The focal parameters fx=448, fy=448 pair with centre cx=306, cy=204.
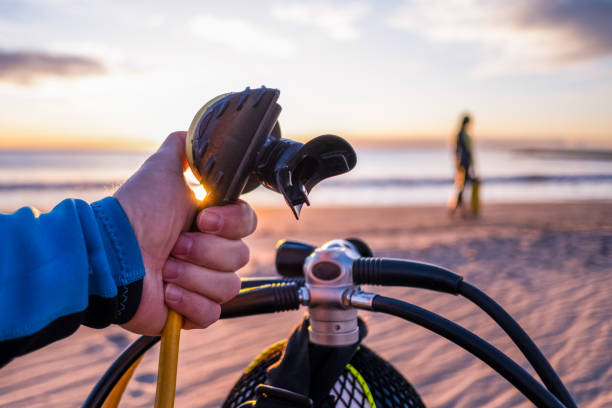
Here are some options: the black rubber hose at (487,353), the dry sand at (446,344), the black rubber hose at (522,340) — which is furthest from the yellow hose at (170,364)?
the dry sand at (446,344)

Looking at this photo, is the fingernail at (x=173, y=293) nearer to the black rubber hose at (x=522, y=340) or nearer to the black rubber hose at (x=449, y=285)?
the black rubber hose at (x=449, y=285)

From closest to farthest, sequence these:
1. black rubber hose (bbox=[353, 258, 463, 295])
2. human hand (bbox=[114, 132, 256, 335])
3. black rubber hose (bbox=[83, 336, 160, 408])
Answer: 1. human hand (bbox=[114, 132, 256, 335])
2. black rubber hose (bbox=[353, 258, 463, 295])
3. black rubber hose (bbox=[83, 336, 160, 408])

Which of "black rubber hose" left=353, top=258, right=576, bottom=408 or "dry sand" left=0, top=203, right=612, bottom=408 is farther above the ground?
"black rubber hose" left=353, top=258, right=576, bottom=408

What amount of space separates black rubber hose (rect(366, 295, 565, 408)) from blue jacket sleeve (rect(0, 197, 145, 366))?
0.58m

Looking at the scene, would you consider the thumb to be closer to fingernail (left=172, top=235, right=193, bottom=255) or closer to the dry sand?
fingernail (left=172, top=235, right=193, bottom=255)

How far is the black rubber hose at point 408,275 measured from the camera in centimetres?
109

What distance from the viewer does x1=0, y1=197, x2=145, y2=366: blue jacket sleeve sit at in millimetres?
700

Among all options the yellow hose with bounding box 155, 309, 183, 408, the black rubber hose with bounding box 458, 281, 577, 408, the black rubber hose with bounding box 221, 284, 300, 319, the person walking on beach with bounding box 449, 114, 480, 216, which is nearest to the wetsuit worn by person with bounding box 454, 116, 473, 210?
the person walking on beach with bounding box 449, 114, 480, 216

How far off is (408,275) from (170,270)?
57 cm

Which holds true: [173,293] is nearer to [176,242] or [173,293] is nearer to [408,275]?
[176,242]

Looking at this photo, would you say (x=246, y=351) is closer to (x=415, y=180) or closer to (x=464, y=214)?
(x=464, y=214)

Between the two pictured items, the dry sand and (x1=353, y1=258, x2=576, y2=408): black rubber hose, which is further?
the dry sand

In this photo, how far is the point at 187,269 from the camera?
104 centimetres

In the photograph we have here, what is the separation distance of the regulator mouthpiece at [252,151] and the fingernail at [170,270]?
240 millimetres
